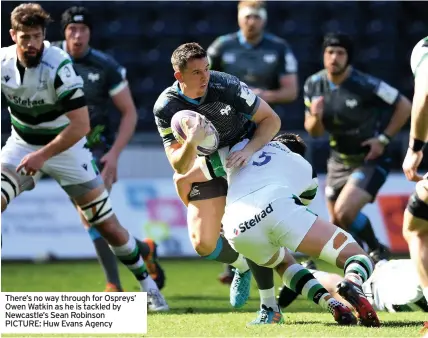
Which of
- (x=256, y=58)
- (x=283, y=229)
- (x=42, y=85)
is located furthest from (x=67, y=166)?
(x=256, y=58)

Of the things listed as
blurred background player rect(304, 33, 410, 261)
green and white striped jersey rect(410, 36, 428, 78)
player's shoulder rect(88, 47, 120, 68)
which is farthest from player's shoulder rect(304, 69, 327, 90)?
green and white striped jersey rect(410, 36, 428, 78)

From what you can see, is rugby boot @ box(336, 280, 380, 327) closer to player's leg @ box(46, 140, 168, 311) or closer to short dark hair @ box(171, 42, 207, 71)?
short dark hair @ box(171, 42, 207, 71)

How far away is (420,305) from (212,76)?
6.82ft

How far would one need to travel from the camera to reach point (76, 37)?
8.79 m

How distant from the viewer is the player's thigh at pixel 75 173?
7543 millimetres

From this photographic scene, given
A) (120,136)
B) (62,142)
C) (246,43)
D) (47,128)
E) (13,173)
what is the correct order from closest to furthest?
(62,142), (13,173), (47,128), (120,136), (246,43)

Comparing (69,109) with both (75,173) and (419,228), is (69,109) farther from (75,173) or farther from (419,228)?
(419,228)

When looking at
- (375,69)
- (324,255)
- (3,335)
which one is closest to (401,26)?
(375,69)

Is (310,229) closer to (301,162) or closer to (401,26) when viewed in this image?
(301,162)

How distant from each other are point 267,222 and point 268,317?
2.21 ft

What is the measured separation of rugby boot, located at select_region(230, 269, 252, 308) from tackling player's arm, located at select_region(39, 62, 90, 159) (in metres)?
1.43

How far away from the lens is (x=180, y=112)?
616 cm

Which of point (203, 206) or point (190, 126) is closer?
point (190, 126)
